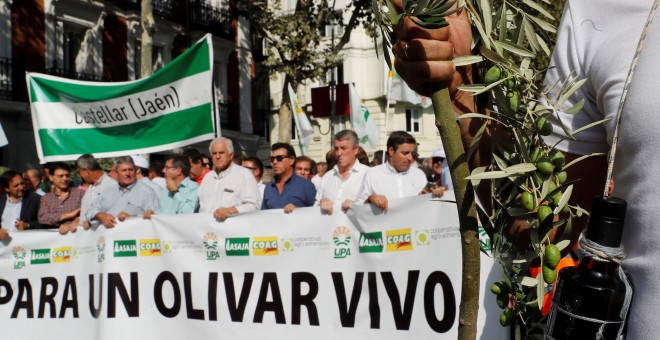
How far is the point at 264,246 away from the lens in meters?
6.27

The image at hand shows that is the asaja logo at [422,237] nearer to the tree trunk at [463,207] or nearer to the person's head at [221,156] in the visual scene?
the person's head at [221,156]

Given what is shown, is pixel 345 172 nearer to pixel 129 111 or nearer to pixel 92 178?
pixel 129 111

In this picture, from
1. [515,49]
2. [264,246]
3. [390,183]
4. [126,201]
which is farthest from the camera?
[126,201]

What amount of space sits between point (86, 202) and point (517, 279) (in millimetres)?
7739

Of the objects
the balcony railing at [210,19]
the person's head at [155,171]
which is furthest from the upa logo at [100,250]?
the balcony railing at [210,19]

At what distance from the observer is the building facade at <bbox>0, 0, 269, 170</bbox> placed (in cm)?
2312

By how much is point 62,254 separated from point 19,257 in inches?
19.6

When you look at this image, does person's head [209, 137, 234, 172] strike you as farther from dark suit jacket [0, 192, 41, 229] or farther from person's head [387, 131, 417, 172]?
dark suit jacket [0, 192, 41, 229]

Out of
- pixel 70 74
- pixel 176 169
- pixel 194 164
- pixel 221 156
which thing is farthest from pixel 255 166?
pixel 70 74

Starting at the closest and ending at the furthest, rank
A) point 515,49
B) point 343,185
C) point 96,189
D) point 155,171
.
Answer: point 515,49 → point 343,185 → point 96,189 → point 155,171

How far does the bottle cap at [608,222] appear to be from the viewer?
4.29 ft

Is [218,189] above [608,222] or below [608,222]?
below

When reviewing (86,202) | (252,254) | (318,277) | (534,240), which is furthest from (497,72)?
(86,202)

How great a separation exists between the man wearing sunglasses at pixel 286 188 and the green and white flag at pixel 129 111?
0.74 m
